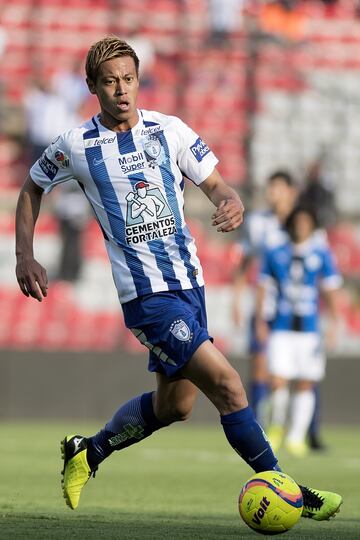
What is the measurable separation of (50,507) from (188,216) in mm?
11290

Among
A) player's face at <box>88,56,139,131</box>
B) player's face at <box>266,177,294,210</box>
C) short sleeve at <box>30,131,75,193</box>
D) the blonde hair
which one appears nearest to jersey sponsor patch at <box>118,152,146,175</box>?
player's face at <box>88,56,139,131</box>

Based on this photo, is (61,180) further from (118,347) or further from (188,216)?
(188,216)

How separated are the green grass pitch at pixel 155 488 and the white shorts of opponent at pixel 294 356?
2.61ft

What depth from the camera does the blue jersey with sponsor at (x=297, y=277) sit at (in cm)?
1203

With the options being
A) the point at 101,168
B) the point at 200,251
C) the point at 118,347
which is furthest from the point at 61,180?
the point at 200,251

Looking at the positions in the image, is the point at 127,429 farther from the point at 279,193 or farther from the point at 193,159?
the point at 279,193

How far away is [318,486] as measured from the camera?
27.2 feet

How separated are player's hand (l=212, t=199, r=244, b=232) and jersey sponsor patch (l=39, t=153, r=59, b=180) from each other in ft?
3.19

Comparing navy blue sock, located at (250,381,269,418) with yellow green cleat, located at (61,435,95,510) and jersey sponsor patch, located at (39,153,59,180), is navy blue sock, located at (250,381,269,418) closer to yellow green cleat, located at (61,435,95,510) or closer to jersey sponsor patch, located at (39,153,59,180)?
yellow green cleat, located at (61,435,95,510)

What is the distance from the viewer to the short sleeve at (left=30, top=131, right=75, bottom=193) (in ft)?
20.4

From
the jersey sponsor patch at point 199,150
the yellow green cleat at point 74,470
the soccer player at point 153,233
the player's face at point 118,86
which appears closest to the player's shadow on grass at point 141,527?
the yellow green cleat at point 74,470

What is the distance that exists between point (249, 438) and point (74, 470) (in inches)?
43.7

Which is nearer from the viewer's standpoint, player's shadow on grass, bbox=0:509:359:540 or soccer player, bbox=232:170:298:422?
player's shadow on grass, bbox=0:509:359:540

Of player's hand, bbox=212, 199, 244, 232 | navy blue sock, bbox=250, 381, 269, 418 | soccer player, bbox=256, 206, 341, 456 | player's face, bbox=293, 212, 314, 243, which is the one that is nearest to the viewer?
player's hand, bbox=212, 199, 244, 232
